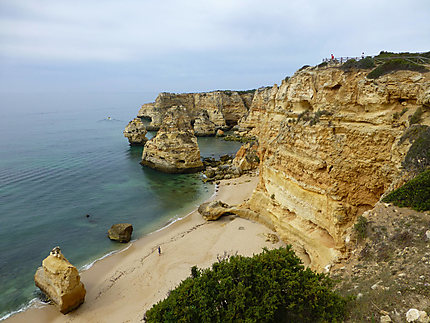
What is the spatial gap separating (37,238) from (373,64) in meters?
28.3

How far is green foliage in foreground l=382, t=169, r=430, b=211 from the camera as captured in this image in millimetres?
8812

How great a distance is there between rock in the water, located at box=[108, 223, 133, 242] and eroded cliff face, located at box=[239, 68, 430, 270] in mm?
12533

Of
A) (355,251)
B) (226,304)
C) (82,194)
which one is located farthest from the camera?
(82,194)

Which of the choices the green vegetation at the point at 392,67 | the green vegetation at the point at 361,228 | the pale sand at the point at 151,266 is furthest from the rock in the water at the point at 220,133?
the green vegetation at the point at 361,228

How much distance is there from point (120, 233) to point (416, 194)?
20479 millimetres

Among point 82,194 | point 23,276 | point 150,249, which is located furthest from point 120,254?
point 82,194

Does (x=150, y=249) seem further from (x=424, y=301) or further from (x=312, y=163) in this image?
(x=424, y=301)

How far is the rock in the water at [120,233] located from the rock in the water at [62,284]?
21.1ft

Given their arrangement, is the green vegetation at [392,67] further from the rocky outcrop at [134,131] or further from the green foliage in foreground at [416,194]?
the rocky outcrop at [134,131]

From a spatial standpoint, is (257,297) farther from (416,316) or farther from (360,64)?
(360,64)

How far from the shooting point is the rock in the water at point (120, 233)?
21984 millimetres

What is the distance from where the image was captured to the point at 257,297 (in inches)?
308

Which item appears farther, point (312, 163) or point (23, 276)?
point (23, 276)

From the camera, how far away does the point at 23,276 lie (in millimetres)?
17969
